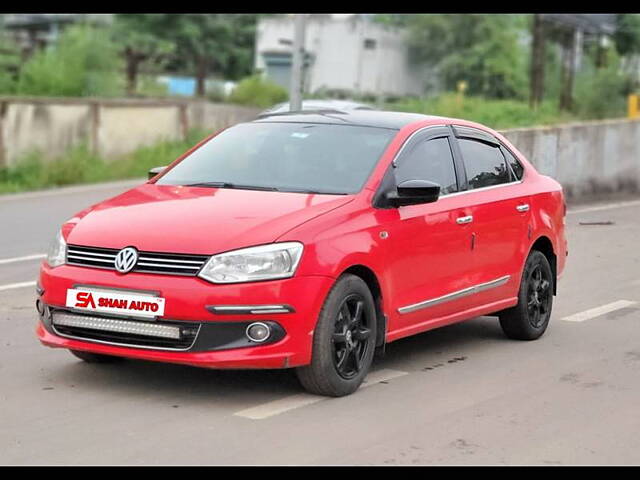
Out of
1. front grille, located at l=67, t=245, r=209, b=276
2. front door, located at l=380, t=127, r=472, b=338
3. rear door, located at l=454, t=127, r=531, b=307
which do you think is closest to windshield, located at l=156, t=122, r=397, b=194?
front door, located at l=380, t=127, r=472, b=338

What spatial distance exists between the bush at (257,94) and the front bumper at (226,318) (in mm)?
42188

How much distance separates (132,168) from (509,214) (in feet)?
56.2

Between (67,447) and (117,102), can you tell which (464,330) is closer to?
(67,447)

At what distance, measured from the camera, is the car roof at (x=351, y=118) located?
29.0 ft

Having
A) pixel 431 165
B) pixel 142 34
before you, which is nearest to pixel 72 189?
pixel 431 165

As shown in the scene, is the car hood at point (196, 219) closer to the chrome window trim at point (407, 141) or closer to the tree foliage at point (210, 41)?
the chrome window trim at point (407, 141)

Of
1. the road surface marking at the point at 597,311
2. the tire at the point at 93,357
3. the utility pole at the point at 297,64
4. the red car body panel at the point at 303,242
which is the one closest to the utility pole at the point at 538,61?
the utility pole at the point at 297,64

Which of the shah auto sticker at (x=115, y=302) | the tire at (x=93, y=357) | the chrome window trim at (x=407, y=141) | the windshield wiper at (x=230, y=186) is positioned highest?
the chrome window trim at (x=407, y=141)

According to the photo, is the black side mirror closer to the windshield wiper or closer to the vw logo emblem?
the windshield wiper

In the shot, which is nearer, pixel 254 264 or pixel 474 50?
pixel 254 264

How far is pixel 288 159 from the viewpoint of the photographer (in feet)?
27.9

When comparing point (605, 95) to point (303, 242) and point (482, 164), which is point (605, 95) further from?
point (303, 242)

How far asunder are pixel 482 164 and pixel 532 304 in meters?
1.07

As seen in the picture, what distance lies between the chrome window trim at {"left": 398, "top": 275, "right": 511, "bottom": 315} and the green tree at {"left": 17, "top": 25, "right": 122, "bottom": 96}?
75.1 ft
